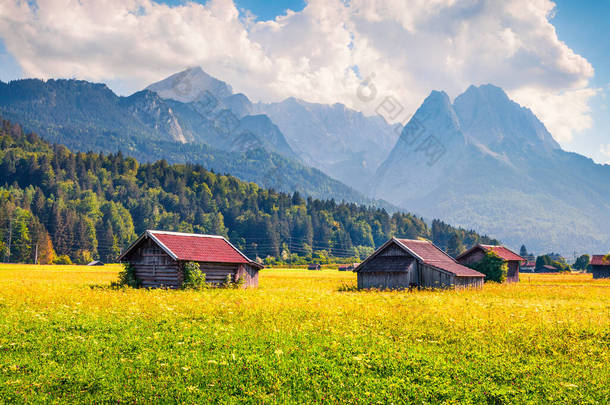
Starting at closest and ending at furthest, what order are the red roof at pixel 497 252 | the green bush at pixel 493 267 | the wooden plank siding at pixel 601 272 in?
the green bush at pixel 493 267, the red roof at pixel 497 252, the wooden plank siding at pixel 601 272

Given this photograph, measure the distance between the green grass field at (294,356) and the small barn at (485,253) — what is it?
45.1m

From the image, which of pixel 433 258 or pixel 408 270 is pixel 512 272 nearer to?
pixel 433 258

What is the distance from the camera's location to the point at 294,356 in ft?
47.8

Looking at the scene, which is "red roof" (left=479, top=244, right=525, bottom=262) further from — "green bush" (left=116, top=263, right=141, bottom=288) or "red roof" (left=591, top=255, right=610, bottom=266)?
"green bush" (left=116, top=263, right=141, bottom=288)

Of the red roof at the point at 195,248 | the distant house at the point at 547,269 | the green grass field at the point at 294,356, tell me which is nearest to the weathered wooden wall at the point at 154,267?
the red roof at the point at 195,248

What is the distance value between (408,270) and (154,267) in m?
23.3

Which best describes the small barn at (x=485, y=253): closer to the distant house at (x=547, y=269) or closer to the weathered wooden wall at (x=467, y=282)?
the weathered wooden wall at (x=467, y=282)

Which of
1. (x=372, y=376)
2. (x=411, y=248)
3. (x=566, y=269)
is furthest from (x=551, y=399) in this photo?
(x=566, y=269)

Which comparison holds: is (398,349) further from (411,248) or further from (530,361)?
(411,248)

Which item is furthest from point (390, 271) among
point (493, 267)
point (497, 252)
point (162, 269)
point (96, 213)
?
point (96, 213)

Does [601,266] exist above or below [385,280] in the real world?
above

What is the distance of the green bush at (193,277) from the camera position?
37375 millimetres

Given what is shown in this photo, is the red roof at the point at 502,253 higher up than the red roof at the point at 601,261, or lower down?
higher up

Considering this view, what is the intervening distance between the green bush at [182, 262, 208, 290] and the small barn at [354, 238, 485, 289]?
16.0 metres
